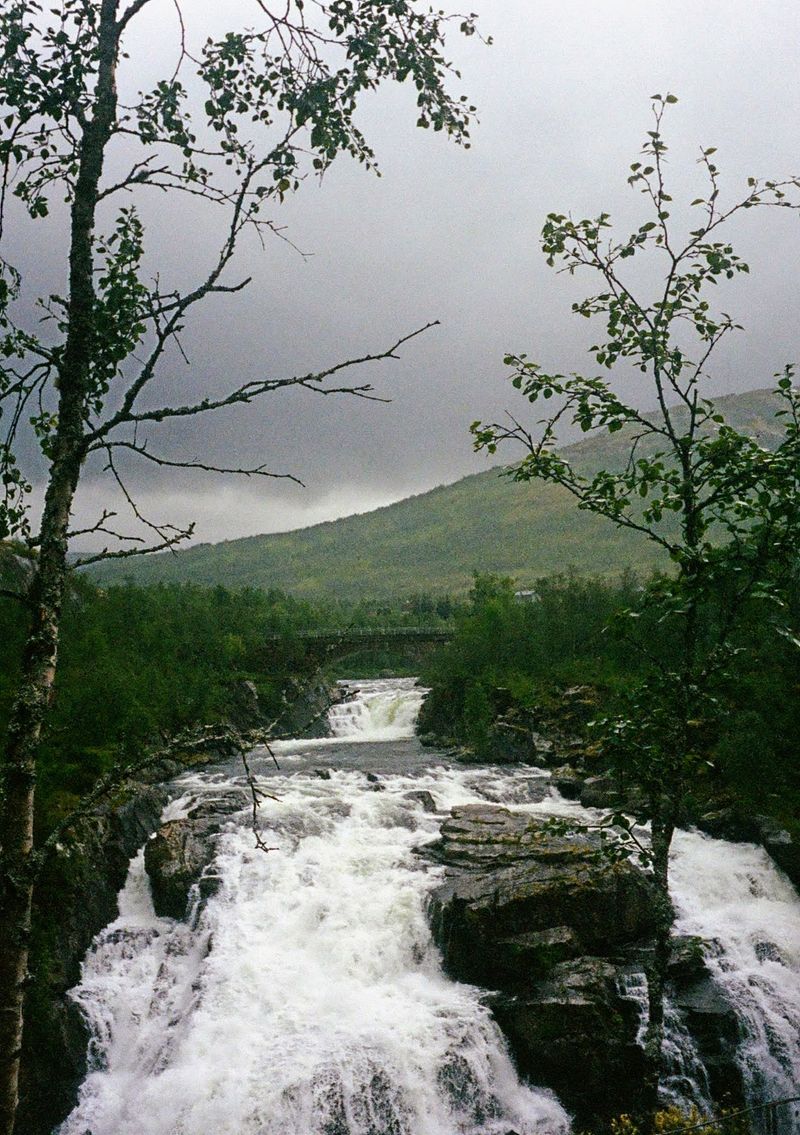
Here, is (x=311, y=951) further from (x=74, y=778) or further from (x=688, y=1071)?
(x=74, y=778)

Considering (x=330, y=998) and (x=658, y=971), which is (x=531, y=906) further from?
(x=658, y=971)

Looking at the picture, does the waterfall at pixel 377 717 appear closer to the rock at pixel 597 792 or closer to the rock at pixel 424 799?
the rock at pixel 597 792

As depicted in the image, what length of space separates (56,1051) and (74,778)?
38.6ft

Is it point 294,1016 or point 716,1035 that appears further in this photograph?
point 294,1016

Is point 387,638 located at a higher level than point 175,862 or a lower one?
higher

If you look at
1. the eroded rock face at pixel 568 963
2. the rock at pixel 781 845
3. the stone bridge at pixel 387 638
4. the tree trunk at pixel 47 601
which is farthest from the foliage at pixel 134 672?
the rock at pixel 781 845

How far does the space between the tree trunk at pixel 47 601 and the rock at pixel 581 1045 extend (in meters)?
16.3

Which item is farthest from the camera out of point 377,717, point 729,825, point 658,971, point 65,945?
Result: point 377,717

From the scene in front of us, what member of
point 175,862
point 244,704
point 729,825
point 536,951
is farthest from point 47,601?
point 244,704

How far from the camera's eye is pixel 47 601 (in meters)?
5.96

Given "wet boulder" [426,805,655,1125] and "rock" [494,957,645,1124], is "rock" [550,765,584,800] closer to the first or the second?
"wet boulder" [426,805,655,1125]

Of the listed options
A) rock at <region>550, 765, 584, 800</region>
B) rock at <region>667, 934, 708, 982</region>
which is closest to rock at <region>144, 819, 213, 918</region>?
rock at <region>667, 934, 708, 982</region>

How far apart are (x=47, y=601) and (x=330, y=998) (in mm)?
18656

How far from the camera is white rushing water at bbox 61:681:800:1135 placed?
58.2ft
